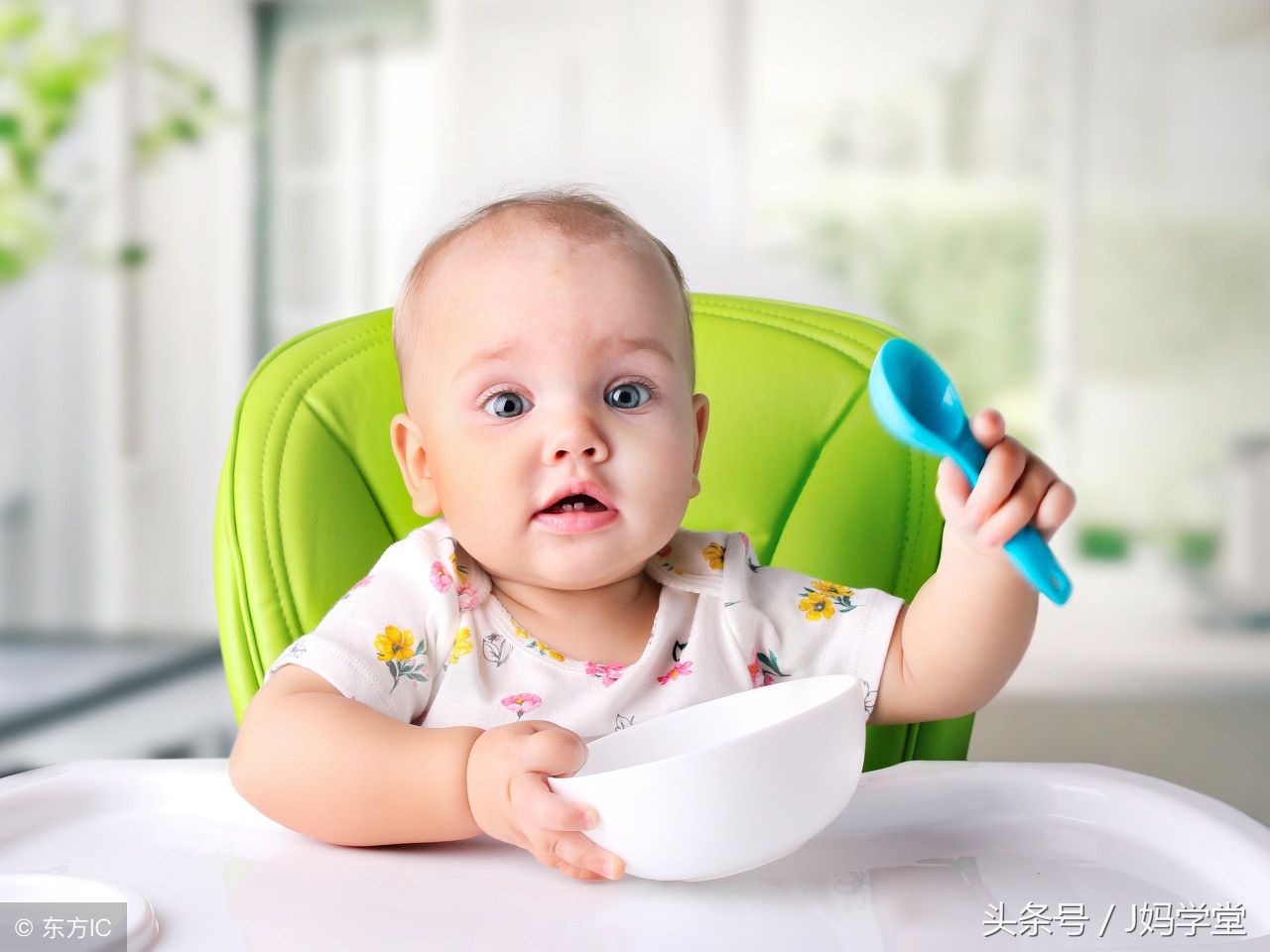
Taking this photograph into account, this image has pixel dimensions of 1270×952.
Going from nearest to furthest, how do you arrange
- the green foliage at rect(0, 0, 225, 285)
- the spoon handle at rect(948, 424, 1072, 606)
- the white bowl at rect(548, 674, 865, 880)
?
1. the white bowl at rect(548, 674, 865, 880)
2. the spoon handle at rect(948, 424, 1072, 606)
3. the green foliage at rect(0, 0, 225, 285)

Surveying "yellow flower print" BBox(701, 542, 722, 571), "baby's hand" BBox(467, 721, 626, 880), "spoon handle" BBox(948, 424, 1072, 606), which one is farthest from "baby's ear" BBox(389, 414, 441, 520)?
"spoon handle" BBox(948, 424, 1072, 606)

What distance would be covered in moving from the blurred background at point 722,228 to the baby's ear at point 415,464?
254 cm

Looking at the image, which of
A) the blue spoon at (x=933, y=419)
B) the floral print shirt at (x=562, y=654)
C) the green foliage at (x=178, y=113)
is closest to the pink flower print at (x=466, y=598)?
the floral print shirt at (x=562, y=654)

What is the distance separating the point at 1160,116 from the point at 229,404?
317 centimetres

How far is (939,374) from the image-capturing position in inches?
28.2

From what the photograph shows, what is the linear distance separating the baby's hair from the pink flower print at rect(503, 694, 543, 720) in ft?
0.86

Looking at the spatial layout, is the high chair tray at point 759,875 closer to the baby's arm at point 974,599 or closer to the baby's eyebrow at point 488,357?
the baby's arm at point 974,599

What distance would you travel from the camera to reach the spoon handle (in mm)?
689

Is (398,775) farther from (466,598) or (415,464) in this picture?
(415,464)

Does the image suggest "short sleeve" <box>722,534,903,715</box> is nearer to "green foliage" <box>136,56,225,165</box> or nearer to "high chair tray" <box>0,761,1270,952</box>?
"high chair tray" <box>0,761,1270,952</box>

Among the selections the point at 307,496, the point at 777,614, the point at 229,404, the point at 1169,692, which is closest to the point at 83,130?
the point at 229,404

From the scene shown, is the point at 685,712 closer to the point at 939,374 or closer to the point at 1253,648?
the point at 939,374

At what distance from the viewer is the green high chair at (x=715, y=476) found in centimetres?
103

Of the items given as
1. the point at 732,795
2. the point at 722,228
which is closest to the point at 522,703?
the point at 732,795
